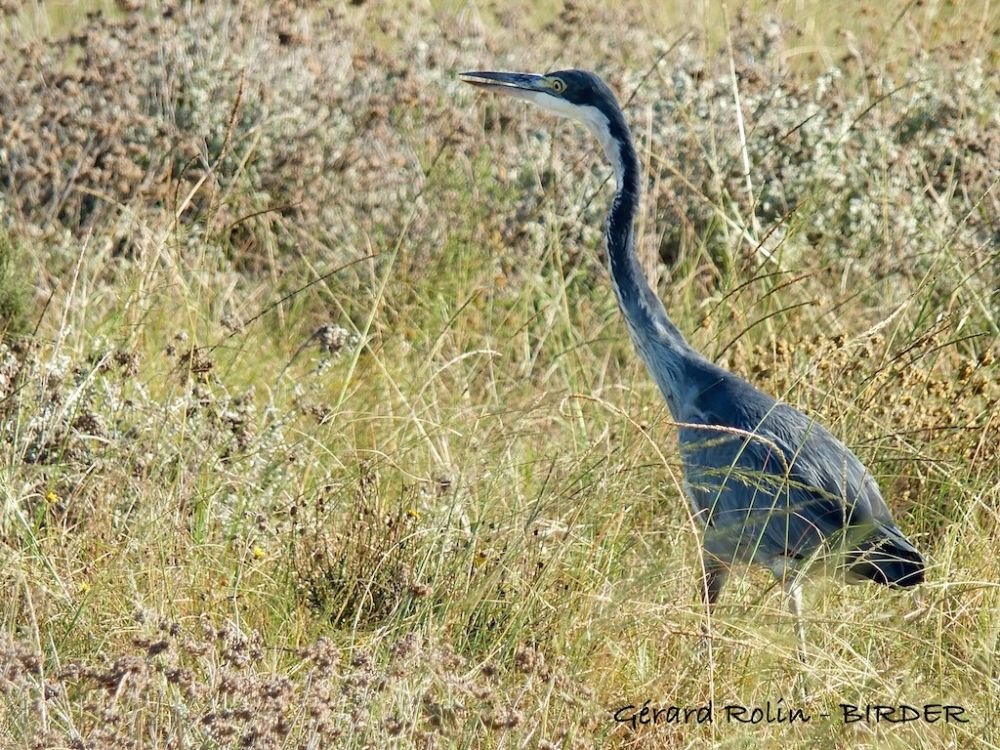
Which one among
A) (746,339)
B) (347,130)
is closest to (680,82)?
(347,130)

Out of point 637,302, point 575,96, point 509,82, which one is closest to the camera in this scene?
point 637,302

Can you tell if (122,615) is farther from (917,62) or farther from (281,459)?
(917,62)

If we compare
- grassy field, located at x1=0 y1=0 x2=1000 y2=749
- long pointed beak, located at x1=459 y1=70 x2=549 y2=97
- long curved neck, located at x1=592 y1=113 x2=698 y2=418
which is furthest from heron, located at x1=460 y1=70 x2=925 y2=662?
long pointed beak, located at x1=459 y1=70 x2=549 y2=97

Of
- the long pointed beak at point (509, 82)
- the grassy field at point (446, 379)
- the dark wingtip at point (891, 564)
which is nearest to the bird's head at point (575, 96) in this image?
the long pointed beak at point (509, 82)

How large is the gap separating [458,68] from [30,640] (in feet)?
12.9

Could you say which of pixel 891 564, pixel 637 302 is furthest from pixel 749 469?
pixel 637 302

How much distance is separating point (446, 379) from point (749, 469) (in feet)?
5.76

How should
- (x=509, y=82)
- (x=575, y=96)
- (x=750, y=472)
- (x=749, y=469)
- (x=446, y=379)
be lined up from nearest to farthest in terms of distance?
(x=750, y=472) → (x=749, y=469) → (x=575, y=96) → (x=509, y=82) → (x=446, y=379)

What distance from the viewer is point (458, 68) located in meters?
6.34

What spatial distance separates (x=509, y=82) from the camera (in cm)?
475

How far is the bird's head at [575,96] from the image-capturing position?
171 inches

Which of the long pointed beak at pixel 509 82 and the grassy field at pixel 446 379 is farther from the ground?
the long pointed beak at pixel 509 82

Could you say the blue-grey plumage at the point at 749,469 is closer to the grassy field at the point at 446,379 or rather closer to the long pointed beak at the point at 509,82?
the grassy field at the point at 446,379

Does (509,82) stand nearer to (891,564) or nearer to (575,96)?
(575,96)
